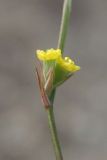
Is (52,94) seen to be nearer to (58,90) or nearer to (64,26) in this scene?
(64,26)

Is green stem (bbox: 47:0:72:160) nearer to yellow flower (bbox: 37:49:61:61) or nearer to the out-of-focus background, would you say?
yellow flower (bbox: 37:49:61:61)

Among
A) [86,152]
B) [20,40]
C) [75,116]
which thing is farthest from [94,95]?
[20,40]

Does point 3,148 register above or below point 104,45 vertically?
below

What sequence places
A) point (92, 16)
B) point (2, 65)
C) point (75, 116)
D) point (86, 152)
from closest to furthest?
point (86, 152)
point (75, 116)
point (2, 65)
point (92, 16)

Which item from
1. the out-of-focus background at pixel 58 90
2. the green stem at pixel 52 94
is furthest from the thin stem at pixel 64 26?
the out-of-focus background at pixel 58 90

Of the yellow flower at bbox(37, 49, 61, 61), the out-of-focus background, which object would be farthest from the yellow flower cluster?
the out-of-focus background

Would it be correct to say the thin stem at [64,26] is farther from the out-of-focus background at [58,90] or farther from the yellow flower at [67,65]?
the out-of-focus background at [58,90]

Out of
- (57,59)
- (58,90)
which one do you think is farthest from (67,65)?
Answer: (58,90)

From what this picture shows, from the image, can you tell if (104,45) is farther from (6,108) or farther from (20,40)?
(6,108)
